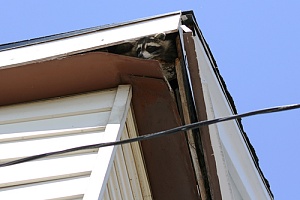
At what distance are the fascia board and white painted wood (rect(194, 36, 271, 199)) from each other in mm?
567

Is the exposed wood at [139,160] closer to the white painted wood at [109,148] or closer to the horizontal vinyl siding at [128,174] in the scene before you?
the horizontal vinyl siding at [128,174]

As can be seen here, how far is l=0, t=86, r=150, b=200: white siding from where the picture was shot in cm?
307

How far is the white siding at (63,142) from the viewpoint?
307 cm

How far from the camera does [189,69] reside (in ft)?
12.3

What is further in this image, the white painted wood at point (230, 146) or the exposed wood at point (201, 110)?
the white painted wood at point (230, 146)

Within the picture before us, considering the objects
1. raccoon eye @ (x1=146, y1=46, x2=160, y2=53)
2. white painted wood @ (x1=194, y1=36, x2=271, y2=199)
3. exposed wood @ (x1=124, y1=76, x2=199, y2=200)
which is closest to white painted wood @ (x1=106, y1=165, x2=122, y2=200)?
exposed wood @ (x1=124, y1=76, x2=199, y2=200)

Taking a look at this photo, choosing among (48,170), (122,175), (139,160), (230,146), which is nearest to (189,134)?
(139,160)

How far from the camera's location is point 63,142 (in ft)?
11.1

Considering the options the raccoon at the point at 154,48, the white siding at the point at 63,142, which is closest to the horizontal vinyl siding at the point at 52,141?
the white siding at the point at 63,142

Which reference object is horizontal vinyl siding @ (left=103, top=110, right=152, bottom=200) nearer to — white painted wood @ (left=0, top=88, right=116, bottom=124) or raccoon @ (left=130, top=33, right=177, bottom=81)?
white painted wood @ (left=0, top=88, right=116, bottom=124)

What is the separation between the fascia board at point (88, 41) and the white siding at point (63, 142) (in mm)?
237

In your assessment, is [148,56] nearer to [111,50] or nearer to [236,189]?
[111,50]

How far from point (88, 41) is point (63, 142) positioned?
62cm

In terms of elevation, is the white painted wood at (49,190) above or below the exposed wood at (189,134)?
below
